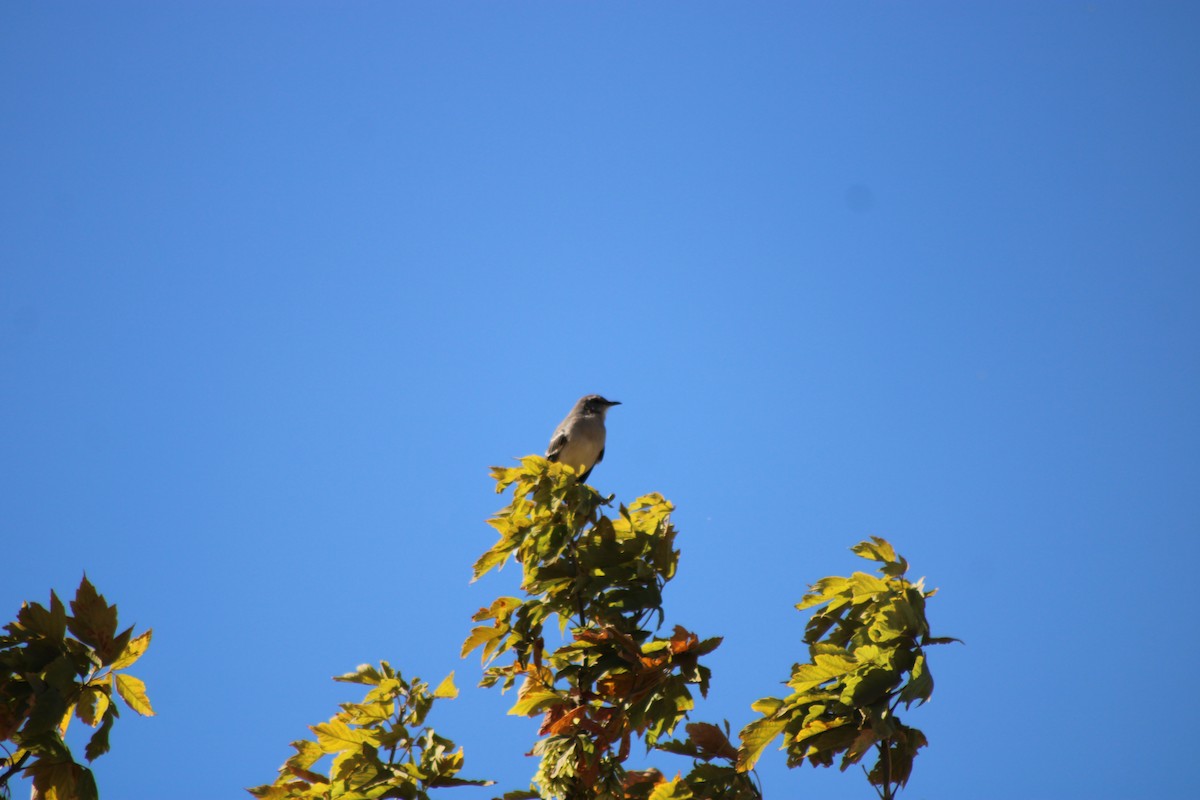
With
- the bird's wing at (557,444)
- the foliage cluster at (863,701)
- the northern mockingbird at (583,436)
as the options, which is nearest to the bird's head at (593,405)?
the northern mockingbird at (583,436)

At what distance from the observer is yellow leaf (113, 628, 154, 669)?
15.2 ft

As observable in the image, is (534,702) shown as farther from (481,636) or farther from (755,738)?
(755,738)

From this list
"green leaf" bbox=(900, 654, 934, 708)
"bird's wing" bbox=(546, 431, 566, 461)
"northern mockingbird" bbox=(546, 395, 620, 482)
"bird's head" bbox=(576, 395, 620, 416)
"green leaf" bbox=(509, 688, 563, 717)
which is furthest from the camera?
"bird's head" bbox=(576, 395, 620, 416)

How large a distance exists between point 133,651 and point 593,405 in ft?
29.9

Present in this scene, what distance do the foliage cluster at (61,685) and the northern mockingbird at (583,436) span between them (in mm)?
7758

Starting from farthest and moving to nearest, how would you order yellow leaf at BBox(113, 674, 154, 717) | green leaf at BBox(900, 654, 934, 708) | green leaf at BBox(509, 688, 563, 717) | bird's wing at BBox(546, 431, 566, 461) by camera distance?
1. bird's wing at BBox(546, 431, 566, 461)
2. green leaf at BBox(509, 688, 563, 717)
3. yellow leaf at BBox(113, 674, 154, 717)
4. green leaf at BBox(900, 654, 934, 708)

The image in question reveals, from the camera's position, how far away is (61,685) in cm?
448

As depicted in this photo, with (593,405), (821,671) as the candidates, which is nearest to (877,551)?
(821,671)

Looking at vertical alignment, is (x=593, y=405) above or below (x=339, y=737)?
above

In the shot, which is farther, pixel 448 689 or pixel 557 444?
pixel 557 444

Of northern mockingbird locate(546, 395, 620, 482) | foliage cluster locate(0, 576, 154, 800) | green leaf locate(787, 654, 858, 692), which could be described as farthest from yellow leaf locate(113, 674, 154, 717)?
northern mockingbird locate(546, 395, 620, 482)

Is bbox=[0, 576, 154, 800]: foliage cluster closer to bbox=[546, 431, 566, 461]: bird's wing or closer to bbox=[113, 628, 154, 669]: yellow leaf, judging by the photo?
bbox=[113, 628, 154, 669]: yellow leaf

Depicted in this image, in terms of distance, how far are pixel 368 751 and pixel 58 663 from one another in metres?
1.36

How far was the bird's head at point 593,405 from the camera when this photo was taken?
Result: 526 inches
